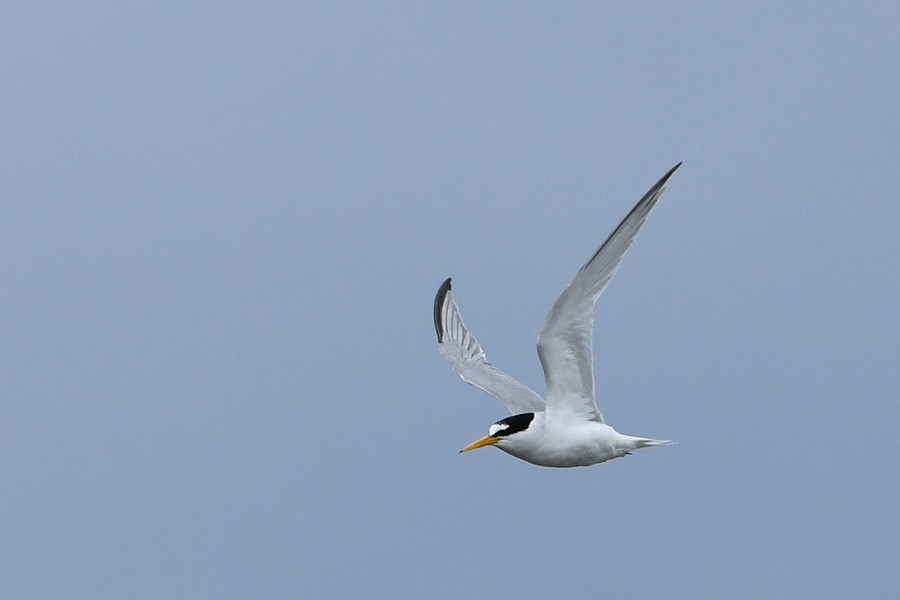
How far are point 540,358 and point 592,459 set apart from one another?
1.11m

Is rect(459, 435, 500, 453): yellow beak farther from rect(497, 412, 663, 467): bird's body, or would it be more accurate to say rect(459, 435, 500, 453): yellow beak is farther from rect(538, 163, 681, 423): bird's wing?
rect(538, 163, 681, 423): bird's wing

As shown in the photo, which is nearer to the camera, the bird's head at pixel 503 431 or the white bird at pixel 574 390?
the white bird at pixel 574 390

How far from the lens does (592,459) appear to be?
9.60 m

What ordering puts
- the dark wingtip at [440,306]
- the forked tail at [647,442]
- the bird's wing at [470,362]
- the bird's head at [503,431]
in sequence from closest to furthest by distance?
the bird's head at [503,431] < the forked tail at [647,442] < the bird's wing at [470,362] < the dark wingtip at [440,306]

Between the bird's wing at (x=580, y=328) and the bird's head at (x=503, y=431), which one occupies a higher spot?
the bird's wing at (x=580, y=328)

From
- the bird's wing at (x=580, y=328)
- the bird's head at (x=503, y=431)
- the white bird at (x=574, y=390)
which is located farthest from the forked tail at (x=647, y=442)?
the bird's head at (x=503, y=431)

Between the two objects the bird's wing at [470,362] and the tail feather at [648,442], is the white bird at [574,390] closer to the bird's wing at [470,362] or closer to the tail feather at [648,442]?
the tail feather at [648,442]

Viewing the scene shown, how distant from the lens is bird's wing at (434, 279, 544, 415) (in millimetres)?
11055

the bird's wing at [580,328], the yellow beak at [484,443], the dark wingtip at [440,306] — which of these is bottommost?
the yellow beak at [484,443]

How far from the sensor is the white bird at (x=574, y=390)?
8648 mm

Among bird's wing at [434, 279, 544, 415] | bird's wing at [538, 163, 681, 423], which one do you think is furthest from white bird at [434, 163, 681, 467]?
bird's wing at [434, 279, 544, 415]

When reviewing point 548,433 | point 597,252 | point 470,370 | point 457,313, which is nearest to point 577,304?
point 597,252

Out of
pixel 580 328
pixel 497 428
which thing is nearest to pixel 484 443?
pixel 497 428

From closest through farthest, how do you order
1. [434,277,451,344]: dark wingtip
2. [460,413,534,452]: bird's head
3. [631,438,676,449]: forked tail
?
[460,413,534,452]: bird's head, [631,438,676,449]: forked tail, [434,277,451,344]: dark wingtip
